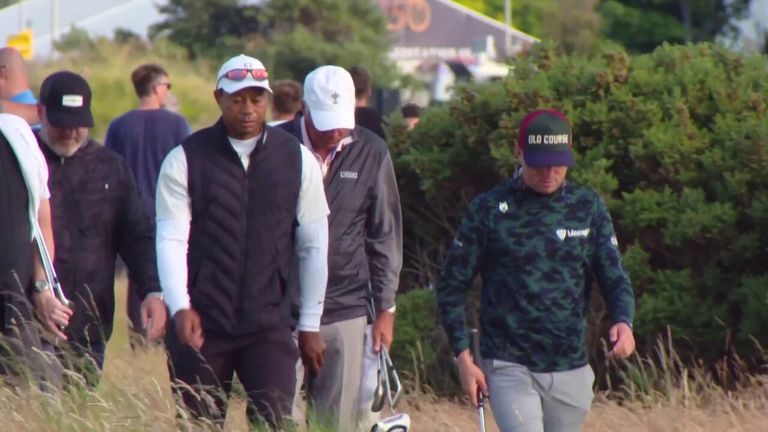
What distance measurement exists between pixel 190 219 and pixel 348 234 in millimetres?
1066

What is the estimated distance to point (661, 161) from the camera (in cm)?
839

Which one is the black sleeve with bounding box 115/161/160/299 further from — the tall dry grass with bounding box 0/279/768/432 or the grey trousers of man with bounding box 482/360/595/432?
the grey trousers of man with bounding box 482/360/595/432

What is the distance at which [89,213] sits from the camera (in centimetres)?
721

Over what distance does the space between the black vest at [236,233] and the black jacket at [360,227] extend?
82cm

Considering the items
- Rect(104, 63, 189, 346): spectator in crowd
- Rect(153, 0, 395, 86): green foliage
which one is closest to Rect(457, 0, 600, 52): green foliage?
Rect(153, 0, 395, 86): green foliage

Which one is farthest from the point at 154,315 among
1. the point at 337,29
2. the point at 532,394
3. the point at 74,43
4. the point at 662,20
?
the point at 662,20

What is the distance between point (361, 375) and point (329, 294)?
42 centimetres

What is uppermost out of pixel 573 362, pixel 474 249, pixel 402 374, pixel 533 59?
pixel 533 59

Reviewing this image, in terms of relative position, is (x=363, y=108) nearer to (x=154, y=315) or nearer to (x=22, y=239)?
(x=154, y=315)

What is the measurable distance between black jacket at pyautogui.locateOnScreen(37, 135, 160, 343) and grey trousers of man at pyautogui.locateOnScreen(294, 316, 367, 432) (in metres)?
0.84

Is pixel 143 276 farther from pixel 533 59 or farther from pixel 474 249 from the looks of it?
pixel 533 59

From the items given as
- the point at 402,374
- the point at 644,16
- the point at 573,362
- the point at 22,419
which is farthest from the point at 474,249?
the point at 644,16

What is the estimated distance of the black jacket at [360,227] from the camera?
685 cm

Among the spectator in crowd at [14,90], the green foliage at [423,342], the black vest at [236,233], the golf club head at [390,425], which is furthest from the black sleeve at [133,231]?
the green foliage at [423,342]
